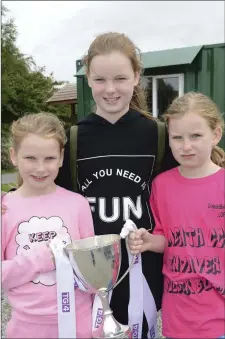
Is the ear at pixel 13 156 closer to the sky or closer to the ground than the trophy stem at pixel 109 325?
closer to the sky

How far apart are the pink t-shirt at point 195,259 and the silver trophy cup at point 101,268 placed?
0.22 m

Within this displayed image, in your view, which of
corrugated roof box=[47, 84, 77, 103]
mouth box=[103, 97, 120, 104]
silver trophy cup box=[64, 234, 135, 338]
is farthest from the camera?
corrugated roof box=[47, 84, 77, 103]

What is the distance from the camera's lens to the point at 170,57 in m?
6.23

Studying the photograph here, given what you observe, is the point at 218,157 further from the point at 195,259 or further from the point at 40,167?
the point at 40,167

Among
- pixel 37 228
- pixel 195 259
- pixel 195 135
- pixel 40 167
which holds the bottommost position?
pixel 195 259

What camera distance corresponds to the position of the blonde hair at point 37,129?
1656 millimetres

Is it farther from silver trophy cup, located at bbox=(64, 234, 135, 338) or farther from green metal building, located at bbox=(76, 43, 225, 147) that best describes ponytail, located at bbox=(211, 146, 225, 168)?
green metal building, located at bbox=(76, 43, 225, 147)

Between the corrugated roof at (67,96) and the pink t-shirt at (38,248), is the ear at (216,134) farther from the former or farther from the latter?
the corrugated roof at (67,96)

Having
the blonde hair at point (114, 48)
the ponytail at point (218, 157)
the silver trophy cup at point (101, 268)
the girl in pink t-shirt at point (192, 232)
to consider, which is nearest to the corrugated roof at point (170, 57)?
the blonde hair at point (114, 48)

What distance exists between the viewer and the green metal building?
576cm

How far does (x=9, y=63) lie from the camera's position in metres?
17.9

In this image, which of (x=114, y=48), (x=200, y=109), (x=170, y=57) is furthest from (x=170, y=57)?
(x=200, y=109)

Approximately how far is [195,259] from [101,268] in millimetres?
351

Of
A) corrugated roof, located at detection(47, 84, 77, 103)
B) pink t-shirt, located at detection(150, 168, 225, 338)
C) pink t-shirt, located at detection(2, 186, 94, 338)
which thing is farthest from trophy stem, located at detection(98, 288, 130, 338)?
corrugated roof, located at detection(47, 84, 77, 103)
